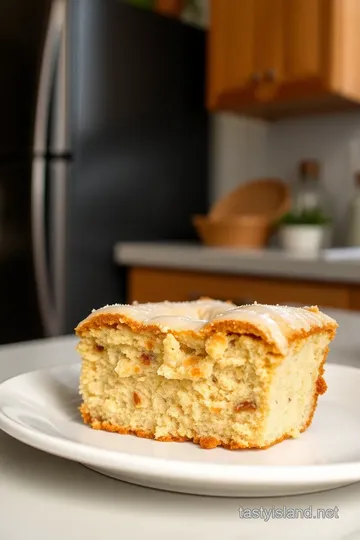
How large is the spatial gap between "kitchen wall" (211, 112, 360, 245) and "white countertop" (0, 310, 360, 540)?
Answer: 231 centimetres

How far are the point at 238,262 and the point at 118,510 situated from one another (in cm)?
174

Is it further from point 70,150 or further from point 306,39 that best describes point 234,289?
point 306,39

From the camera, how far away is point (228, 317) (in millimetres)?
578

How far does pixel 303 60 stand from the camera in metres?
2.36

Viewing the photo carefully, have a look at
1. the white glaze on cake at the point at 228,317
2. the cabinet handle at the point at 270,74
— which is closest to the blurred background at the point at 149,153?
the cabinet handle at the point at 270,74

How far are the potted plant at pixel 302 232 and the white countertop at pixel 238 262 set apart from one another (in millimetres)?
69

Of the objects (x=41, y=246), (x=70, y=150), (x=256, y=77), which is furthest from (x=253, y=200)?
(x=41, y=246)

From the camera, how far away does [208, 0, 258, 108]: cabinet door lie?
2.52 metres

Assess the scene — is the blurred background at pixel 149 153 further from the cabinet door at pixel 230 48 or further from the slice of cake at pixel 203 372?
the slice of cake at pixel 203 372

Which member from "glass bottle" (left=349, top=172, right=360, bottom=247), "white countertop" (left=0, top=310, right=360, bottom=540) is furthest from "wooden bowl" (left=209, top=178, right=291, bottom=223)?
"white countertop" (left=0, top=310, right=360, bottom=540)

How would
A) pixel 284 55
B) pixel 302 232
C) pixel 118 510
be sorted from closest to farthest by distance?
→ pixel 118 510
pixel 302 232
pixel 284 55

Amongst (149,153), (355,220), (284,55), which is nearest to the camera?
(284,55)

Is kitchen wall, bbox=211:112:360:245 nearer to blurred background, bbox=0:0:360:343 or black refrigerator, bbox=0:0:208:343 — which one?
blurred background, bbox=0:0:360:343

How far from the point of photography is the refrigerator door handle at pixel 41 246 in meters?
2.33
